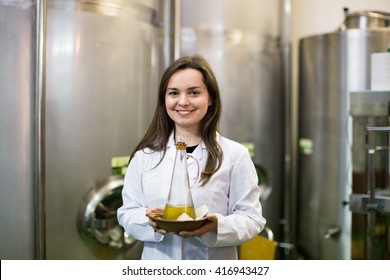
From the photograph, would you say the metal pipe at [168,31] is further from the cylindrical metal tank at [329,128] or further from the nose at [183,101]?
the nose at [183,101]

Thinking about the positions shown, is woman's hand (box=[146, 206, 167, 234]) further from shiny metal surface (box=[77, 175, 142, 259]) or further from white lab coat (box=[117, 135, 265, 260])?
shiny metal surface (box=[77, 175, 142, 259])

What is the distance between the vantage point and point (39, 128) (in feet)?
5.49

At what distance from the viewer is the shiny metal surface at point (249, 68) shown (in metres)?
2.34

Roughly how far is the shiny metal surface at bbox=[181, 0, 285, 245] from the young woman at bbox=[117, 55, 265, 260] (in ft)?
3.66

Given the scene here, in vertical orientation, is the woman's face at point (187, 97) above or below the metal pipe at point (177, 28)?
below

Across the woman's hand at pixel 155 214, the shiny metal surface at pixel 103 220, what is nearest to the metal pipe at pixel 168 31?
the shiny metal surface at pixel 103 220

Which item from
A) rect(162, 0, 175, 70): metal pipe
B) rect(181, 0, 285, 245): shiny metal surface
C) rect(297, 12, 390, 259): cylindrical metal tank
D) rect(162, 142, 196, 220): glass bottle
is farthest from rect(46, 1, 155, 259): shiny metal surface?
rect(297, 12, 390, 259): cylindrical metal tank

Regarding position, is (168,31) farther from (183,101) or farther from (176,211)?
(176,211)

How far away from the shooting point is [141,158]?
4.20 feet

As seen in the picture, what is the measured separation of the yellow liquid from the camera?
3.65 ft

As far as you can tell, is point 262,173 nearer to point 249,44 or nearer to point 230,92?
point 230,92
